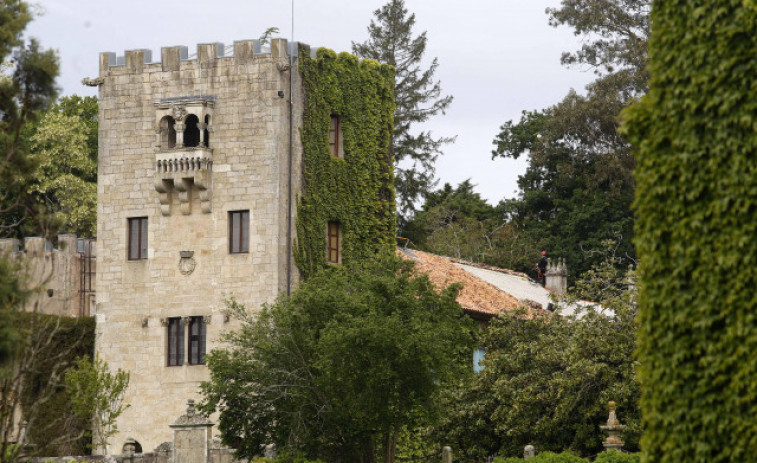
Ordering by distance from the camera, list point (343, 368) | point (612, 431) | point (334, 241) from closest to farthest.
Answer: point (343, 368) < point (612, 431) < point (334, 241)

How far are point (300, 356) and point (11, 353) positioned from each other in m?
17.7

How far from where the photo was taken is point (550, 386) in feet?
117

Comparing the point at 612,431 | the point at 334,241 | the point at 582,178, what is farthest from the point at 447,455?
the point at 582,178

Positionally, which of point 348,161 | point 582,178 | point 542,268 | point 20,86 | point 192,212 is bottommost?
point 20,86

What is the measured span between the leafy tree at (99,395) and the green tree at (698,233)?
87.8 ft

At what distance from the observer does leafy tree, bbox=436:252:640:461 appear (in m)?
35.0

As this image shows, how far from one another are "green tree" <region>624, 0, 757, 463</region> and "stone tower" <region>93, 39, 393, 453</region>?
26497 mm

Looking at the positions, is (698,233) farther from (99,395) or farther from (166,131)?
(166,131)

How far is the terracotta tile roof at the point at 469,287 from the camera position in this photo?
4675 cm

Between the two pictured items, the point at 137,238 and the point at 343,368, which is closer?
the point at 343,368

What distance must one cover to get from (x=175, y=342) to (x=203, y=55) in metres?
8.94

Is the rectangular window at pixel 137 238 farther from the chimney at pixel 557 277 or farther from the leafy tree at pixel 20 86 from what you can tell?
the leafy tree at pixel 20 86

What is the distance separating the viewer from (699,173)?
14.3m

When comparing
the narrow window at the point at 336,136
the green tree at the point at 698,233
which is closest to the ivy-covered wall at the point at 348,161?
the narrow window at the point at 336,136
